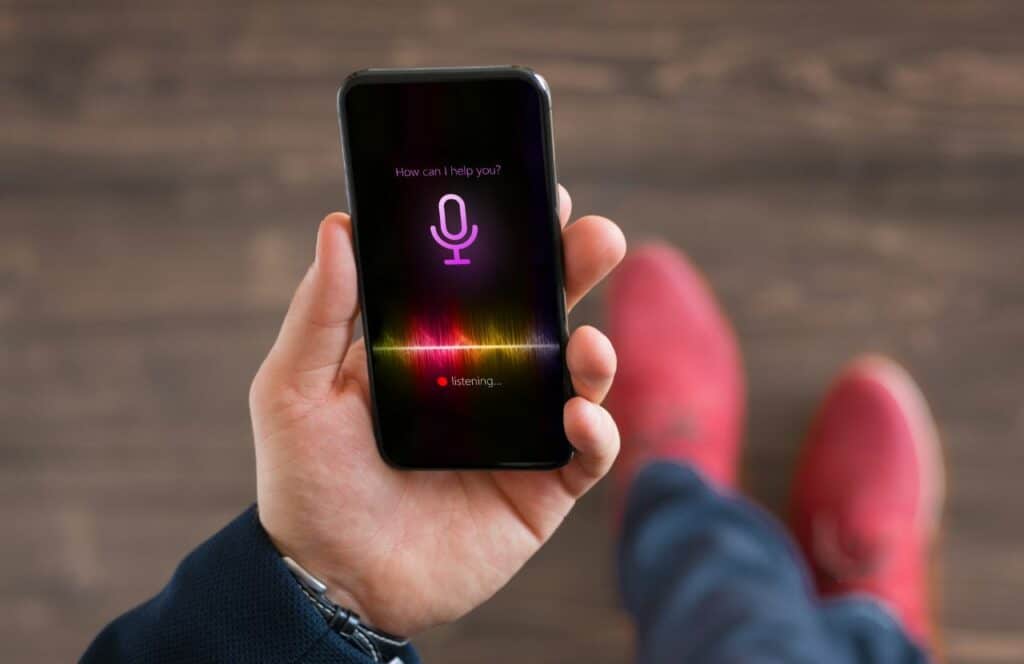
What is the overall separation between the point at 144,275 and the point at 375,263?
59 centimetres

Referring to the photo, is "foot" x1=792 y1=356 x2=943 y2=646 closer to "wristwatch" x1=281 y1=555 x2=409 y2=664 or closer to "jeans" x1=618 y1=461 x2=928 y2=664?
"jeans" x1=618 y1=461 x2=928 y2=664

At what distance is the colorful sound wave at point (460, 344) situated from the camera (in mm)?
573

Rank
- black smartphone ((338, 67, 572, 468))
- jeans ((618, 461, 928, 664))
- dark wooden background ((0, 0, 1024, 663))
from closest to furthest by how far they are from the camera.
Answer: black smartphone ((338, 67, 572, 468))
jeans ((618, 461, 928, 664))
dark wooden background ((0, 0, 1024, 663))

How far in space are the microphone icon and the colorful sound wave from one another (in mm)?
40

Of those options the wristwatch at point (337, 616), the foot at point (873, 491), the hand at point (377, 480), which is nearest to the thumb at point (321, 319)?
the hand at point (377, 480)

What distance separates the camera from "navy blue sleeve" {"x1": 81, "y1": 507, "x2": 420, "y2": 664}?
0.54m

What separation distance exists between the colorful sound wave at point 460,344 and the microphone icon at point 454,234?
0.04 meters

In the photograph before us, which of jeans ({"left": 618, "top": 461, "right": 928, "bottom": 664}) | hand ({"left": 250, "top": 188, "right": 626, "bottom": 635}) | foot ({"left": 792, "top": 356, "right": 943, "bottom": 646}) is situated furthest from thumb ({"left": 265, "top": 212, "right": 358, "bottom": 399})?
foot ({"left": 792, "top": 356, "right": 943, "bottom": 646})

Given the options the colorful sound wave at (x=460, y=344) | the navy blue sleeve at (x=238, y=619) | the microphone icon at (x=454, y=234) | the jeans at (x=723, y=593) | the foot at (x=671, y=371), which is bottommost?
the jeans at (x=723, y=593)

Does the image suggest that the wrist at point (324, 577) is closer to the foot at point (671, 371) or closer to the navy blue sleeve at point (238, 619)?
the navy blue sleeve at point (238, 619)

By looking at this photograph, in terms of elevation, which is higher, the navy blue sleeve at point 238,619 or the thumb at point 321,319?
the thumb at point 321,319

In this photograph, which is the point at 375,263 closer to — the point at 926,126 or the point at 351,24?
the point at 351,24

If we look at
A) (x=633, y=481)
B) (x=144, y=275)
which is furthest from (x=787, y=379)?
(x=144, y=275)

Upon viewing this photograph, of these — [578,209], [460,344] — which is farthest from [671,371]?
[460,344]
